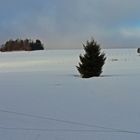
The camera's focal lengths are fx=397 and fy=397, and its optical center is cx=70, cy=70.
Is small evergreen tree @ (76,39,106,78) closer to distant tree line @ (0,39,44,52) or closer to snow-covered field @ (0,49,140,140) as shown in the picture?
snow-covered field @ (0,49,140,140)

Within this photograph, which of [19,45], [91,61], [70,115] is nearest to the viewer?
[70,115]

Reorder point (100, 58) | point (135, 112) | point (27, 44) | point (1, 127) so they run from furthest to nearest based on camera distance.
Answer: point (27, 44) < point (100, 58) < point (135, 112) < point (1, 127)

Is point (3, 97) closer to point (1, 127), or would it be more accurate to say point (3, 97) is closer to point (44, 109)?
point (44, 109)

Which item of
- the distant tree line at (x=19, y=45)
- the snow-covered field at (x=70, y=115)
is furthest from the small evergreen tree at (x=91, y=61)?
the distant tree line at (x=19, y=45)

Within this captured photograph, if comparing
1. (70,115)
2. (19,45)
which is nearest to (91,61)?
(70,115)

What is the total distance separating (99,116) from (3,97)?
3.94 meters

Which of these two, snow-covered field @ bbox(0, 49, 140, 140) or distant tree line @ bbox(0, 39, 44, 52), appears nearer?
snow-covered field @ bbox(0, 49, 140, 140)

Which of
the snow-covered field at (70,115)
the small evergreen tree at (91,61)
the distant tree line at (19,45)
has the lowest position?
the snow-covered field at (70,115)

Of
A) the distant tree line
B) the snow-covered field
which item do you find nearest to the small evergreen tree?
the snow-covered field

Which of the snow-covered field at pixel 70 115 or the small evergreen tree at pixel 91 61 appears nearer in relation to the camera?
the snow-covered field at pixel 70 115

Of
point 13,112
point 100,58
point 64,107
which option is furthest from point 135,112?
point 100,58

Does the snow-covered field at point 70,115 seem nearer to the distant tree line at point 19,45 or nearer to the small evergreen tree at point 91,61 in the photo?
the small evergreen tree at point 91,61

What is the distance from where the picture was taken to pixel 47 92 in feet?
39.5

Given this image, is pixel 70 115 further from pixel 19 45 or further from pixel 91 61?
pixel 19 45
